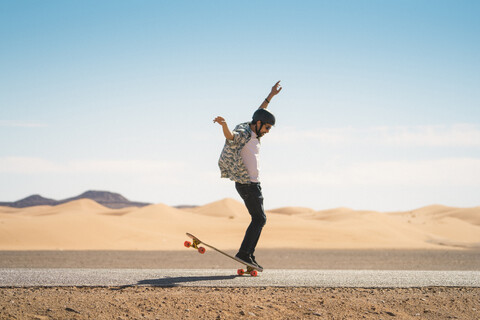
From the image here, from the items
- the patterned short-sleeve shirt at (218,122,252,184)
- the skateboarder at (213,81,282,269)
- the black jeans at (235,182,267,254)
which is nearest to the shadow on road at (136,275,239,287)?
the black jeans at (235,182,267,254)

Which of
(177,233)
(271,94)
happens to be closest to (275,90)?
(271,94)

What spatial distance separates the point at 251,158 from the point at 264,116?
2.17 feet

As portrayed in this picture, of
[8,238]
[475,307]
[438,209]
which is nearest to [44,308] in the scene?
[475,307]

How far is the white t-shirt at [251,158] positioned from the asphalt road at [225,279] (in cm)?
157

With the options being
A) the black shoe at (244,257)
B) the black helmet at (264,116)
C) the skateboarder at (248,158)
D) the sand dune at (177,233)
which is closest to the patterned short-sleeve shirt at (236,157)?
the skateboarder at (248,158)

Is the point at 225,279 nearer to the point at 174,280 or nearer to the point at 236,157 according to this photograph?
Answer: the point at 174,280

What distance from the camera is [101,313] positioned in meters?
5.20

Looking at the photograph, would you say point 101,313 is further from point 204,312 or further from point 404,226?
point 404,226

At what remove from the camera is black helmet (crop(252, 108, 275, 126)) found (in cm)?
697

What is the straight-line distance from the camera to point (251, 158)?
6.87m

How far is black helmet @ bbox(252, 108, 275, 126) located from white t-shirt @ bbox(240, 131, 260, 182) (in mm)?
321

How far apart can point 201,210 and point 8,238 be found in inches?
1842

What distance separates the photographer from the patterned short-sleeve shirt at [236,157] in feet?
22.4

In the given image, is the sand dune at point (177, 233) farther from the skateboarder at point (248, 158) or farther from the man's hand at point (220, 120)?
the man's hand at point (220, 120)
